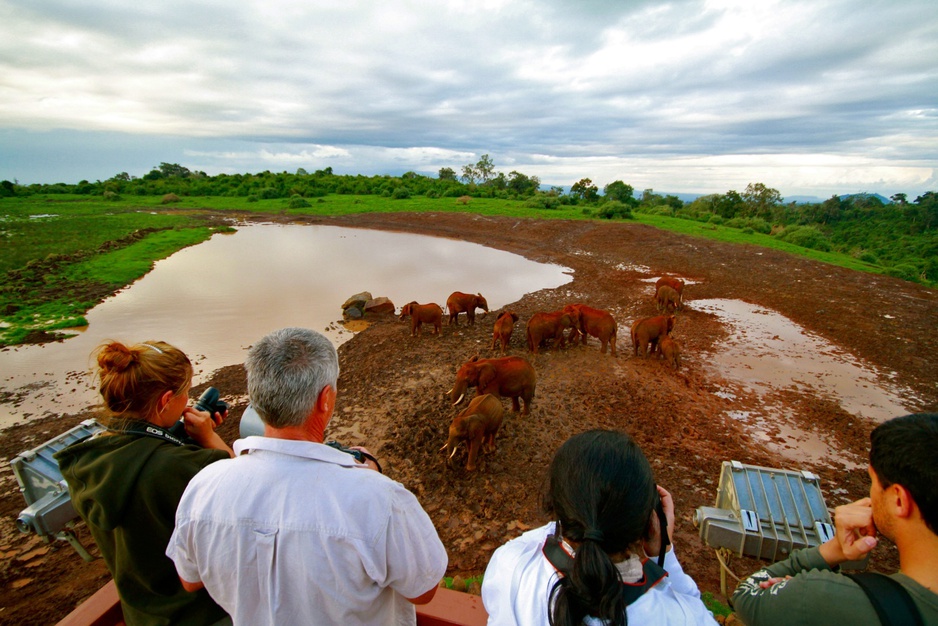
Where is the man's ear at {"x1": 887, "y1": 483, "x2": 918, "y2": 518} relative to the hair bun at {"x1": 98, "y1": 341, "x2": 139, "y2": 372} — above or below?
below

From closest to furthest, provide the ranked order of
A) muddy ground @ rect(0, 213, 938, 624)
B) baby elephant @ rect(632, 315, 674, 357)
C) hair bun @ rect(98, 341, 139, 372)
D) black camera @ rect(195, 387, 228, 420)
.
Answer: hair bun @ rect(98, 341, 139, 372) < black camera @ rect(195, 387, 228, 420) < muddy ground @ rect(0, 213, 938, 624) < baby elephant @ rect(632, 315, 674, 357)

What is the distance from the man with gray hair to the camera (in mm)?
1375

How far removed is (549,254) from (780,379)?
46.3 ft

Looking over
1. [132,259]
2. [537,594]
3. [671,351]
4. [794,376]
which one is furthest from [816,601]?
[132,259]

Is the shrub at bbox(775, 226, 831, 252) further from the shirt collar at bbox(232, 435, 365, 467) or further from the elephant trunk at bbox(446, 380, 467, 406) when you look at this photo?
the shirt collar at bbox(232, 435, 365, 467)

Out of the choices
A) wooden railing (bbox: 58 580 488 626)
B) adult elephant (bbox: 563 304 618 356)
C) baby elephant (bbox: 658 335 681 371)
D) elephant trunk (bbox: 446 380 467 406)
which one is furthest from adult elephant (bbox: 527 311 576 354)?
wooden railing (bbox: 58 580 488 626)

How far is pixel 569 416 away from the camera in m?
6.82

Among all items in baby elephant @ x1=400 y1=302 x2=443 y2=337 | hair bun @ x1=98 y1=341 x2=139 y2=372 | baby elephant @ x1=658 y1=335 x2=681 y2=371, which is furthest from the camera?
baby elephant @ x1=400 y1=302 x2=443 y2=337

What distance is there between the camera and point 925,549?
4.57ft

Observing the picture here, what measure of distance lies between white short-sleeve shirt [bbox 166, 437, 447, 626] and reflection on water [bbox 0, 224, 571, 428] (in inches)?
304

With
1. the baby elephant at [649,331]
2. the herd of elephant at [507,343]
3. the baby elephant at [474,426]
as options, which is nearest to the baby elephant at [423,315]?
the herd of elephant at [507,343]

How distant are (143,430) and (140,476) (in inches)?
6.9

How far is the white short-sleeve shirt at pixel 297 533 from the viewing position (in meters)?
1.37

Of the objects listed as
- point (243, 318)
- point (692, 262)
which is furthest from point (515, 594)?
point (692, 262)
